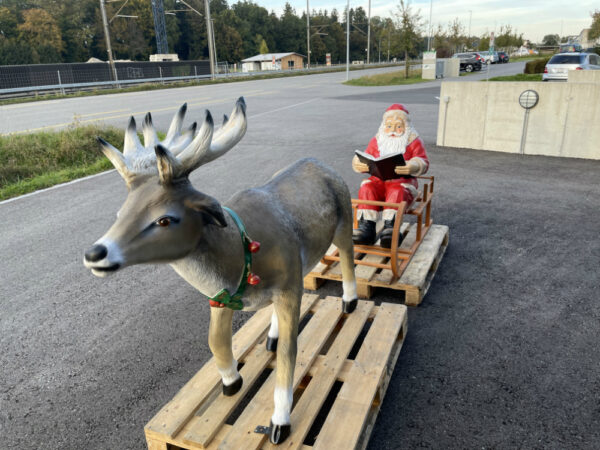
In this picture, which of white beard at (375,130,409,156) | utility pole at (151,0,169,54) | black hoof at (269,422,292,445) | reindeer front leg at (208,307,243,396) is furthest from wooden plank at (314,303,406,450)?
utility pole at (151,0,169,54)

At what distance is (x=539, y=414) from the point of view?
2838 mm

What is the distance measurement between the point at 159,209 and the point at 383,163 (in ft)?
9.62

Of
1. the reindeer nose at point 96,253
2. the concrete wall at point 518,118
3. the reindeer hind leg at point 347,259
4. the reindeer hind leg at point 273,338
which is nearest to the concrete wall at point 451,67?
the concrete wall at point 518,118

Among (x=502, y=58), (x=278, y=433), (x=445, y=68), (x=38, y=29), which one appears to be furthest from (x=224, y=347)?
(x=502, y=58)

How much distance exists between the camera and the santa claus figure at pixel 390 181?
452 centimetres

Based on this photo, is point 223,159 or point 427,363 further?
point 223,159

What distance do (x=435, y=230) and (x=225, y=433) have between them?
11.4 feet

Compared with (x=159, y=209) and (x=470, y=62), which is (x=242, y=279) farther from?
(x=470, y=62)

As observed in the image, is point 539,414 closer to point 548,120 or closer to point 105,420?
point 105,420

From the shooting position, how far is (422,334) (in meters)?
3.72

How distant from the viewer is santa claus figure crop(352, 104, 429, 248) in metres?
4.52

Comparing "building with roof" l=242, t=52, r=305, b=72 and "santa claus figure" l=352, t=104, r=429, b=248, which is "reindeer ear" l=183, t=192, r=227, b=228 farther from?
"building with roof" l=242, t=52, r=305, b=72

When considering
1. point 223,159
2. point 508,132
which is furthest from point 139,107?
point 508,132

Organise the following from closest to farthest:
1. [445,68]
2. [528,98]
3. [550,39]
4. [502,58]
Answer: [528,98] → [445,68] → [502,58] → [550,39]
